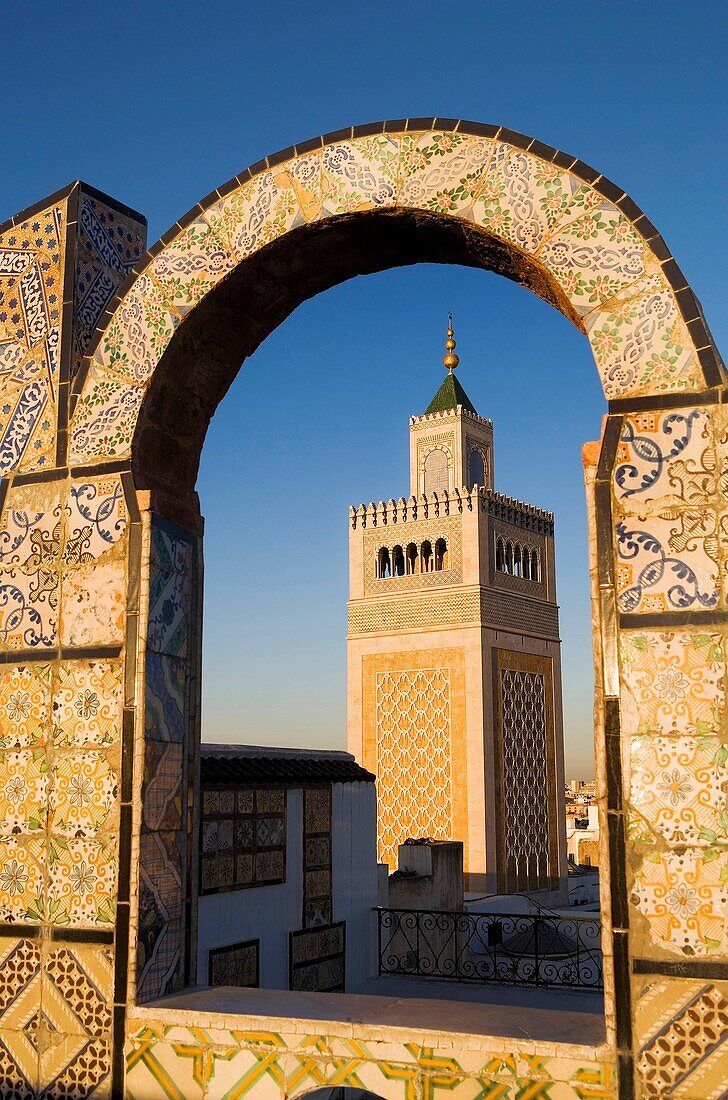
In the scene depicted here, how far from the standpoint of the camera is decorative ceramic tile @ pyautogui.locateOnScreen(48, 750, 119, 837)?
345 cm

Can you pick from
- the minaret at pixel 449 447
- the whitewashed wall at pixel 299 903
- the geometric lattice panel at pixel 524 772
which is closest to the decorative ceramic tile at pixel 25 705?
the whitewashed wall at pixel 299 903

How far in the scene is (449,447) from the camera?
19.9 metres

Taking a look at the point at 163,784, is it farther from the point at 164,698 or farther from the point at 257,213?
the point at 257,213

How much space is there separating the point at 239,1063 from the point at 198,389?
2313 millimetres

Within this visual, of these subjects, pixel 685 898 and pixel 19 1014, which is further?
pixel 19 1014

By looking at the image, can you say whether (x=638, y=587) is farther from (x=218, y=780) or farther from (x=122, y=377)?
(x=218, y=780)

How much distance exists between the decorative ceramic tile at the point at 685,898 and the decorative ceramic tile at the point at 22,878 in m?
1.97

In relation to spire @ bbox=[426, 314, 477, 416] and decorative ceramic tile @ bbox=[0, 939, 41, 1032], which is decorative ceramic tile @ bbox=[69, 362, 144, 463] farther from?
spire @ bbox=[426, 314, 477, 416]

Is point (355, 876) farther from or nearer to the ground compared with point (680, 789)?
nearer to the ground

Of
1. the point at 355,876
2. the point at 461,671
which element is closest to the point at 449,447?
the point at 461,671

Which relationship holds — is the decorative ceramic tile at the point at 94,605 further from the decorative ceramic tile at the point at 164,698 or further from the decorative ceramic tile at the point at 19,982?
the decorative ceramic tile at the point at 19,982

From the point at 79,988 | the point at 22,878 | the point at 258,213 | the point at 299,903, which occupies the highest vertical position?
the point at 258,213

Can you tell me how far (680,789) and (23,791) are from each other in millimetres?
2180

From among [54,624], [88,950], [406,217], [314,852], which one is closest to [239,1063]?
[88,950]
